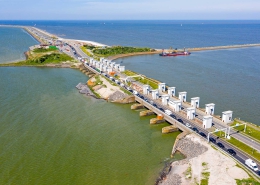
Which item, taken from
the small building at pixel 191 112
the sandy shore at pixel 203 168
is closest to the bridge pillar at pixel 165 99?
the small building at pixel 191 112

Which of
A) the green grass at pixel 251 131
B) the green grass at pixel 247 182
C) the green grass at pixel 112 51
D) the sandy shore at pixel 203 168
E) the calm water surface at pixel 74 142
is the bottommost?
the calm water surface at pixel 74 142

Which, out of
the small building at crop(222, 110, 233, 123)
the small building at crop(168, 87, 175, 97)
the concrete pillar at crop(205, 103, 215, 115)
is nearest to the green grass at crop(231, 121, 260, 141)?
the small building at crop(222, 110, 233, 123)

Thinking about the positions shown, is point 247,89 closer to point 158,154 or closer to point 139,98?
point 139,98

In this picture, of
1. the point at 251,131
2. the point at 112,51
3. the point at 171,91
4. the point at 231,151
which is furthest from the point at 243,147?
the point at 112,51

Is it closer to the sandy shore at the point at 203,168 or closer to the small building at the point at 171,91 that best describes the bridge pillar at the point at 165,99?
the small building at the point at 171,91

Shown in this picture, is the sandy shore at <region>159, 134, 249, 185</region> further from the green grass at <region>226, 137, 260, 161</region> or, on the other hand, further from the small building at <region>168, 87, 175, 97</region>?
the small building at <region>168, 87, 175, 97</region>

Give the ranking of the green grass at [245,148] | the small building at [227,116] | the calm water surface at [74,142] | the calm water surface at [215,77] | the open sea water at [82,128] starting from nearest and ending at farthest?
the calm water surface at [74,142]
the green grass at [245,148]
the open sea water at [82,128]
the small building at [227,116]
the calm water surface at [215,77]
